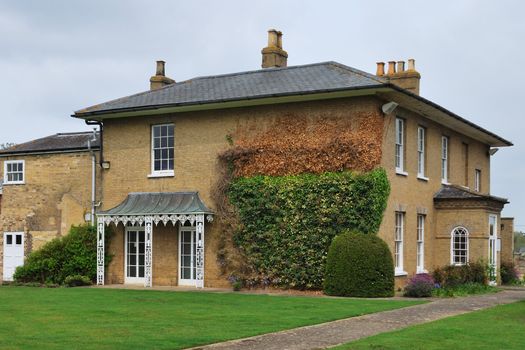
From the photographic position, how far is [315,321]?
15.0m

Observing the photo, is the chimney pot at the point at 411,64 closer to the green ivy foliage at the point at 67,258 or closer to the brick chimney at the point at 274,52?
the brick chimney at the point at 274,52

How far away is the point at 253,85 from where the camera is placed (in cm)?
2638

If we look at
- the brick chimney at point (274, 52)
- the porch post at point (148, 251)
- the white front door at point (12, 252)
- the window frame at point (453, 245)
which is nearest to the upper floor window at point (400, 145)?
the window frame at point (453, 245)

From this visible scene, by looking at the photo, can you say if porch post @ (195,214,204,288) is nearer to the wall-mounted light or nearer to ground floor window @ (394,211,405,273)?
ground floor window @ (394,211,405,273)

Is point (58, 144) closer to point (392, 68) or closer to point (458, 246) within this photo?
point (392, 68)

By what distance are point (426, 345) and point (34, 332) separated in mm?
6457

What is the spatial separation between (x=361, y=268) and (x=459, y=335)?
29.1ft

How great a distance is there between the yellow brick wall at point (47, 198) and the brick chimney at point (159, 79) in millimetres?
4367

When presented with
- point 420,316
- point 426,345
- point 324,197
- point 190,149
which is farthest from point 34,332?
point 190,149

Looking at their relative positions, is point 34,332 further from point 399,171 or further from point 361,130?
point 399,171

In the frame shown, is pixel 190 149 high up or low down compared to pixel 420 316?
up

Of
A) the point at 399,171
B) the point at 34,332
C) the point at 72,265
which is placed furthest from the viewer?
the point at 72,265

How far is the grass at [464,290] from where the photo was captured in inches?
882

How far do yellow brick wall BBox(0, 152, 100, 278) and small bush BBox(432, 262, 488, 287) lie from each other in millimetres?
13175
